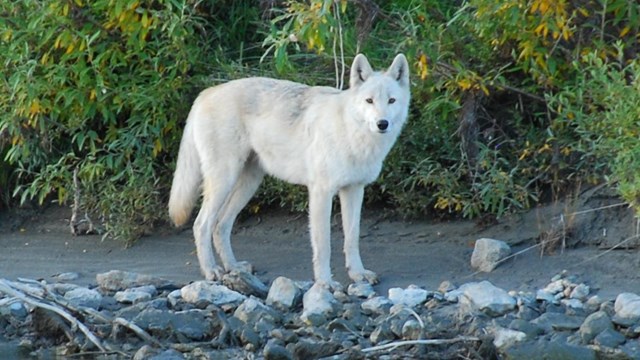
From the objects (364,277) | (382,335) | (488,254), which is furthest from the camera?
(488,254)

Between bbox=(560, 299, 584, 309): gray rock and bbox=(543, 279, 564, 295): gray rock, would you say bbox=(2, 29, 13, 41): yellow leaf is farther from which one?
bbox=(560, 299, 584, 309): gray rock

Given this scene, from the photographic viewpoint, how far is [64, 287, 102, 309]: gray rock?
830cm

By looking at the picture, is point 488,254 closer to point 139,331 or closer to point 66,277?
point 139,331

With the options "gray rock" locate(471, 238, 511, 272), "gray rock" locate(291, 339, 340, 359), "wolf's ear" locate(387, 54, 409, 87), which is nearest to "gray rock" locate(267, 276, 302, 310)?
"gray rock" locate(291, 339, 340, 359)

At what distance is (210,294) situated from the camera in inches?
326

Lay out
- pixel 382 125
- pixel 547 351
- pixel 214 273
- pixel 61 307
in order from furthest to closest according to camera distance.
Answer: pixel 214 273, pixel 382 125, pixel 61 307, pixel 547 351

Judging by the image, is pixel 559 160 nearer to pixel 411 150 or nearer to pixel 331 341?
pixel 411 150

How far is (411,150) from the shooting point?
9.39 m

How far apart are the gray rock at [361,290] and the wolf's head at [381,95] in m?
1.02

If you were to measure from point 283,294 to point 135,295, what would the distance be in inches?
40.2

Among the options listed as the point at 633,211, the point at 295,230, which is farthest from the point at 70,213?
the point at 633,211

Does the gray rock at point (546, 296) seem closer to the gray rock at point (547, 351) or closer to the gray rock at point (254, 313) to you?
the gray rock at point (547, 351)

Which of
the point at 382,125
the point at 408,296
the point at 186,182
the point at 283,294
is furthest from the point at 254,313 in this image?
the point at 186,182

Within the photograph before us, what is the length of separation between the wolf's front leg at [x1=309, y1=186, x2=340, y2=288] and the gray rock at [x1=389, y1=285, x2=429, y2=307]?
42 cm
